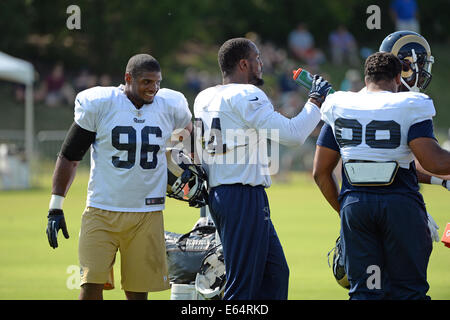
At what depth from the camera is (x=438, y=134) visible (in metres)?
23.8

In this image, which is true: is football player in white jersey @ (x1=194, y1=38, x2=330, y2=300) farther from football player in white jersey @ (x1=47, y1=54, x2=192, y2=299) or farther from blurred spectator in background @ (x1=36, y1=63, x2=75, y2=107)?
blurred spectator in background @ (x1=36, y1=63, x2=75, y2=107)

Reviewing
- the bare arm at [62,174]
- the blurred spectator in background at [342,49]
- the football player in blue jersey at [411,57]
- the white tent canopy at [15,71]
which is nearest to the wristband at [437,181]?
the football player in blue jersey at [411,57]

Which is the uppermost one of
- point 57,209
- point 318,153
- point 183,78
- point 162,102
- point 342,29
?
point 342,29

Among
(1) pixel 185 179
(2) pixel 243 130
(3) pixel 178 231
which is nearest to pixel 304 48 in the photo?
(3) pixel 178 231

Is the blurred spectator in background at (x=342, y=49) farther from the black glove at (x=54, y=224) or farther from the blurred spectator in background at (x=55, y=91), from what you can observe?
the black glove at (x=54, y=224)

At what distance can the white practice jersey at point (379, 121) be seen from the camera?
533cm

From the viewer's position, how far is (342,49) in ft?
107

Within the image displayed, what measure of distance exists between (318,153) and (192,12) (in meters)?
24.0

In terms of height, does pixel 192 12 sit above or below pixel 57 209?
above

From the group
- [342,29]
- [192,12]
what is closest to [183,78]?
[192,12]

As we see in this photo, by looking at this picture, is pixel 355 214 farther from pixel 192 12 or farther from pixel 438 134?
pixel 192 12

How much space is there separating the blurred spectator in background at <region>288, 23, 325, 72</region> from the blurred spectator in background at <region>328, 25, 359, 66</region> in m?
0.62

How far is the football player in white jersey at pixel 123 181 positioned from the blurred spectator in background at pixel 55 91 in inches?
817

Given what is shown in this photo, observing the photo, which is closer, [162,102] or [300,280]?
[162,102]
